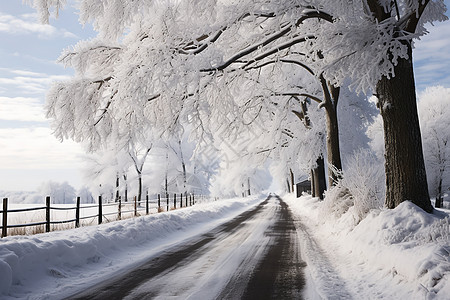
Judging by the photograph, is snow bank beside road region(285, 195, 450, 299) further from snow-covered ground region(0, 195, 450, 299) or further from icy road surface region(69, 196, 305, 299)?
icy road surface region(69, 196, 305, 299)

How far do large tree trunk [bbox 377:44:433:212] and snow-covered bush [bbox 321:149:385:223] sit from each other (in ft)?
3.00

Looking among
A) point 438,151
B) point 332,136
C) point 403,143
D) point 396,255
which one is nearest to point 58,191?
point 438,151

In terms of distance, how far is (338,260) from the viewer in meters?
7.07

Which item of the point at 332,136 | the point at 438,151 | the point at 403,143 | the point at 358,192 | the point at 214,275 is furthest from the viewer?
the point at 438,151

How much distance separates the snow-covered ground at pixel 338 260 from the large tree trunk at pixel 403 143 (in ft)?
1.56

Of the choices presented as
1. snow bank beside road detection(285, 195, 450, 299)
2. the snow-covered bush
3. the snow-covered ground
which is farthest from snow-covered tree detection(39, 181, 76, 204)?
snow bank beside road detection(285, 195, 450, 299)

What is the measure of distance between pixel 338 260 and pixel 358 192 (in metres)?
2.72

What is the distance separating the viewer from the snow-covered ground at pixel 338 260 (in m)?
4.70

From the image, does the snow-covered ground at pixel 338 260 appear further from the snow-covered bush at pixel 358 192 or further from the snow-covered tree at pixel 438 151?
the snow-covered tree at pixel 438 151

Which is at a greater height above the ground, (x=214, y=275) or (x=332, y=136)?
(x=332, y=136)

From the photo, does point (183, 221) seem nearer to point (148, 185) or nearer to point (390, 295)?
point (390, 295)

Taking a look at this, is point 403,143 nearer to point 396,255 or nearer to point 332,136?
point 396,255

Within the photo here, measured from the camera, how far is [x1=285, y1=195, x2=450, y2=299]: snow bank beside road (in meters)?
4.42

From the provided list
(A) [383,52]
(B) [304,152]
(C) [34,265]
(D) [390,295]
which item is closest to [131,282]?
(C) [34,265]
